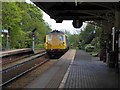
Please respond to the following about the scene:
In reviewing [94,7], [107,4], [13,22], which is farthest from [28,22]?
[107,4]

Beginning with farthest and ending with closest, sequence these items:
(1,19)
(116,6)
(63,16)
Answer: (1,19) → (63,16) → (116,6)

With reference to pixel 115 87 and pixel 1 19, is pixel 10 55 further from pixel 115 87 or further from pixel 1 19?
pixel 115 87

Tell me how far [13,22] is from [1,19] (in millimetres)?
4322

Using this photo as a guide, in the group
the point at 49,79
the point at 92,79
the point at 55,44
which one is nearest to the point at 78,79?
the point at 92,79

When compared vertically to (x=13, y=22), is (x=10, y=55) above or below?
below

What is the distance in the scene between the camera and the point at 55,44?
42062 mm

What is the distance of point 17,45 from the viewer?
65625 mm

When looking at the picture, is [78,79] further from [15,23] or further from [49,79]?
[15,23]

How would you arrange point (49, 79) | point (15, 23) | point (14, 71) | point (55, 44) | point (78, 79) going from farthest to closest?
point (15, 23)
point (55, 44)
point (14, 71)
point (49, 79)
point (78, 79)

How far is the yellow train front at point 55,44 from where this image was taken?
1635 inches

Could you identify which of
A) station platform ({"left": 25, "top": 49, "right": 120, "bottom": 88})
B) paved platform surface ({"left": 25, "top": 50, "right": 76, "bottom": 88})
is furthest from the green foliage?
station platform ({"left": 25, "top": 49, "right": 120, "bottom": 88})

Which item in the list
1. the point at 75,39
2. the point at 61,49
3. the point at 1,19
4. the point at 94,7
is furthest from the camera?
the point at 75,39

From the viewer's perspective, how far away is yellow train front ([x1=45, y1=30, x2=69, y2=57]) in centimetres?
4153

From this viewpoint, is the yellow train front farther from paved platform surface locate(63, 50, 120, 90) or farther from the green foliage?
paved platform surface locate(63, 50, 120, 90)
